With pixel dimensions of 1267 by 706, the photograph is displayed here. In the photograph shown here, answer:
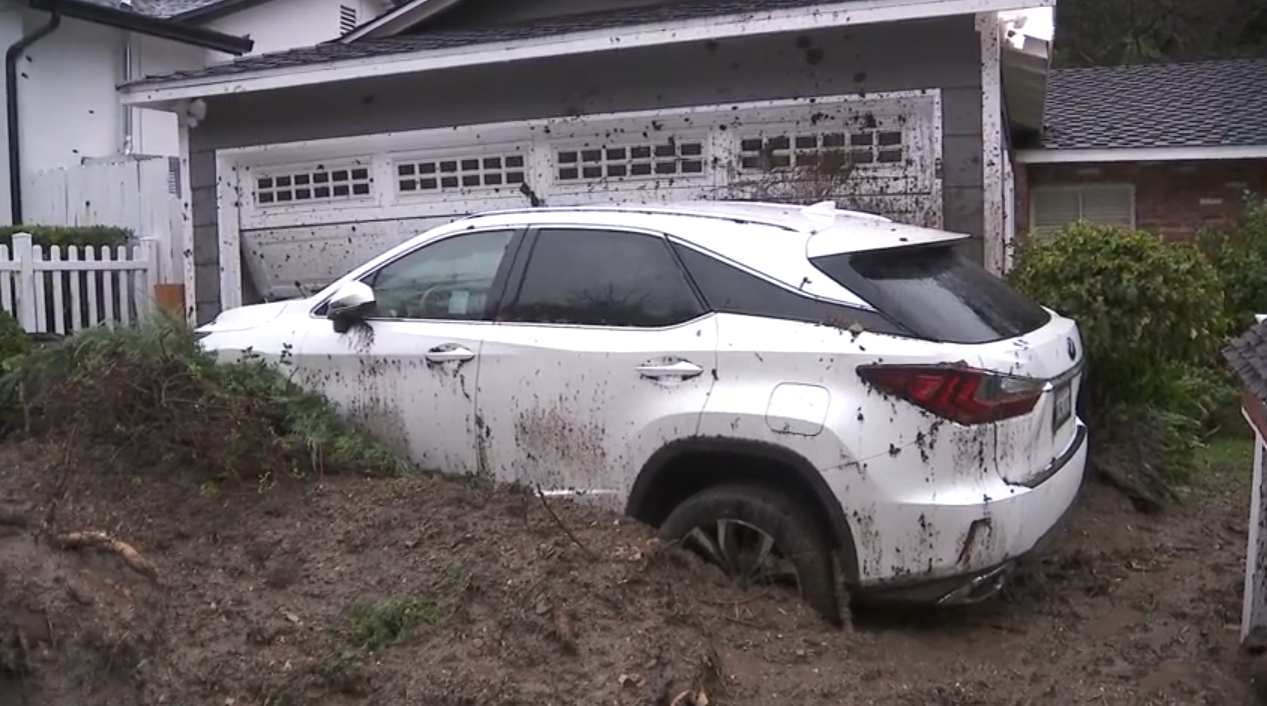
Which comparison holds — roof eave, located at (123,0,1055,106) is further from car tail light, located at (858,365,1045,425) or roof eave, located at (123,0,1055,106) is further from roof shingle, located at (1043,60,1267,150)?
roof shingle, located at (1043,60,1267,150)

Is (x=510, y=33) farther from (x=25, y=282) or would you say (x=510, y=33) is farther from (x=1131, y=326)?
(x=25, y=282)

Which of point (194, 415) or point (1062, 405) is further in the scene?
point (194, 415)

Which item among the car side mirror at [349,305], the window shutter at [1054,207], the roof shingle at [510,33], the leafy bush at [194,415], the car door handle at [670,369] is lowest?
the leafy bush at [194,415]

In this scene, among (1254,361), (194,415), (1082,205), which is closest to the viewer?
(1254,361)

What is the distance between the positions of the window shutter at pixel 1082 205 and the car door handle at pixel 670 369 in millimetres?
10565

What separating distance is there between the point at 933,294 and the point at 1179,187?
420 inches

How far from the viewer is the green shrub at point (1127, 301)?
733 cm

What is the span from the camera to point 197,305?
10.7 metres

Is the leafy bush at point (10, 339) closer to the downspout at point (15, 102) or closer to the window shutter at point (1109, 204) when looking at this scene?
the downspout at point (15, 102)

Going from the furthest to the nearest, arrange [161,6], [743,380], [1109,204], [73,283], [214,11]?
[214,11] → [161,6] → [1109,204] → [73,283] → [743,380]

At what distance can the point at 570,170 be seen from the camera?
30.8 ft

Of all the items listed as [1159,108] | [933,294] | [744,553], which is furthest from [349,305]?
[1159,108]

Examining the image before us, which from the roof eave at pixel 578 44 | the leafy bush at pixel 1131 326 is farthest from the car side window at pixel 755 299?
the roof eave at pixel 578 44

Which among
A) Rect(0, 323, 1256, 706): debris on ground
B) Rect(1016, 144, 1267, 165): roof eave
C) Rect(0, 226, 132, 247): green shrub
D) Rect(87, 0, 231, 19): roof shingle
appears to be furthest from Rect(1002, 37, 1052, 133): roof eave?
Rect(87, 0, 231, 19): roof shingle
